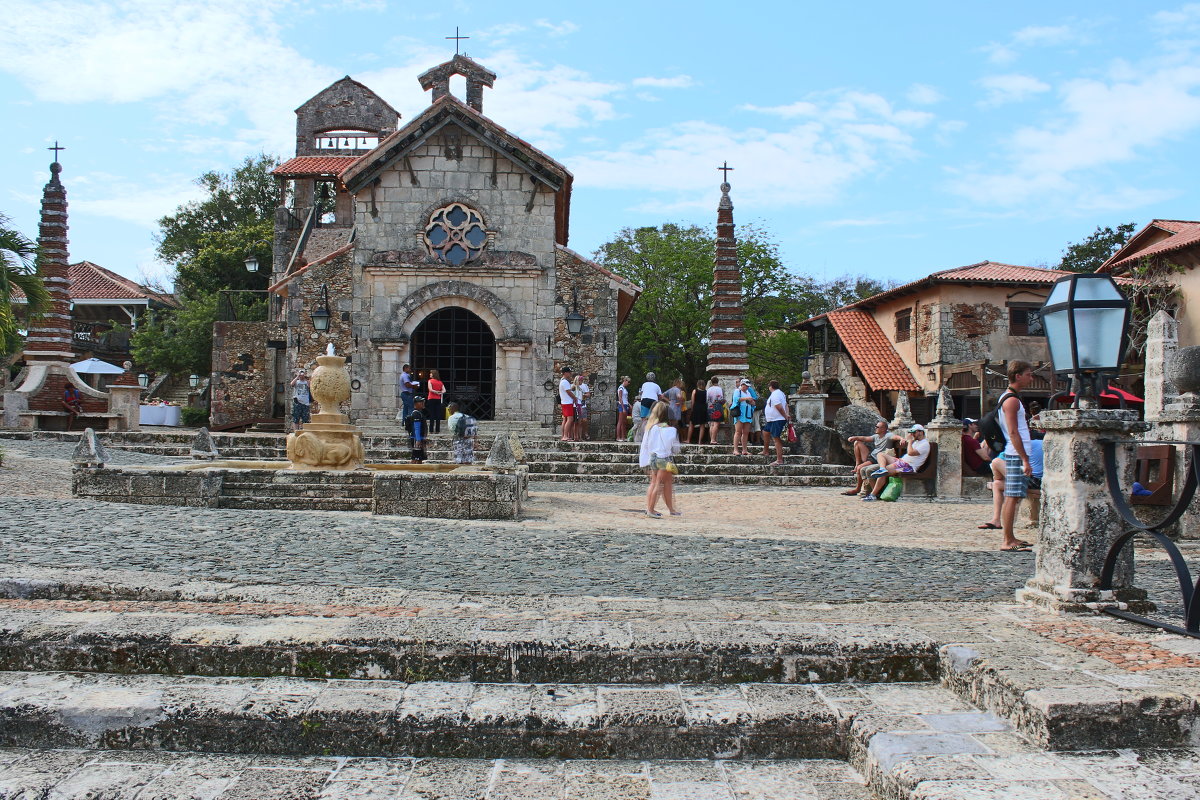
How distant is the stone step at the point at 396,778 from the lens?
3.10 m

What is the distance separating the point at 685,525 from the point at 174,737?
6.64 metres

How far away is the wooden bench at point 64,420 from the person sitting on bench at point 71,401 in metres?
0.15

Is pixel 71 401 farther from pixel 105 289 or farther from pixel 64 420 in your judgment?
pixel 105 289

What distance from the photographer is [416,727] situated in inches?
136

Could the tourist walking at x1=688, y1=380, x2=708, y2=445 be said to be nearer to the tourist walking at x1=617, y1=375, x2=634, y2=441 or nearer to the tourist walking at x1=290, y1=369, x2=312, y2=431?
the tourist walking at x1=617, y1=375, x2=634, y2=441

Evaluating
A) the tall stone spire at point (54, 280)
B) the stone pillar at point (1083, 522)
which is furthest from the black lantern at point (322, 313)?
the stone pillar at point (1083, 522)

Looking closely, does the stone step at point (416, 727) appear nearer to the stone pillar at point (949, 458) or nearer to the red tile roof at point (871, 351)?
the stone pillar at point (949, 458)

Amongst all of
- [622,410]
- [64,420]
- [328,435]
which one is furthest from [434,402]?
[64,420]

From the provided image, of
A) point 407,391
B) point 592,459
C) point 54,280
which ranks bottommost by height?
point 592,459

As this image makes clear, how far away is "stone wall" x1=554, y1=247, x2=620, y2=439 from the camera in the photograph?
64.8 feet

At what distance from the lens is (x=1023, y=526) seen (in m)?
9.40

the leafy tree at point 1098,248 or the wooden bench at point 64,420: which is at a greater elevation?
the leafy tree at point 1098,248

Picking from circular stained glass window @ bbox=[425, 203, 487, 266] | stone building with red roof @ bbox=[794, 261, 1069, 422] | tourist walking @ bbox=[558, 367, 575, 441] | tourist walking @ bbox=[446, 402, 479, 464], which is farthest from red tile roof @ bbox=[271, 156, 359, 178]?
tourist walking @ bbox=[446, 402, 479, 464]

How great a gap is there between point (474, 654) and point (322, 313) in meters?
16.8
